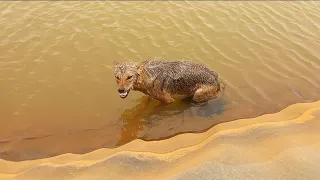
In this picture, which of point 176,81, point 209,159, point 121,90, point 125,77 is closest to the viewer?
point 209,159

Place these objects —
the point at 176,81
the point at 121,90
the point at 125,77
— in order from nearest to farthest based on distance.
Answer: the point at 121,90 < the point at 125,77 < the point at 176,81

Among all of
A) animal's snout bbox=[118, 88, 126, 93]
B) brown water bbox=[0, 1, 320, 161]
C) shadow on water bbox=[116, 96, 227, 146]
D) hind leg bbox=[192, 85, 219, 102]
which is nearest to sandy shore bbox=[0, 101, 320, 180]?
brown water bbox=[0, 1, 320, 161]

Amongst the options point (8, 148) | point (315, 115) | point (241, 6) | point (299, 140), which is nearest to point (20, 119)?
point (8, 148)

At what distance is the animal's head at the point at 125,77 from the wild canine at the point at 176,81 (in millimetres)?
294

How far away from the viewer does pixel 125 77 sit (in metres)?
6.47

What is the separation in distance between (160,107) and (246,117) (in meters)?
1.82

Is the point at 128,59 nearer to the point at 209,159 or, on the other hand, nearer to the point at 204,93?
the point at 204,93

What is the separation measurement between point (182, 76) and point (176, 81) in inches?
6.8

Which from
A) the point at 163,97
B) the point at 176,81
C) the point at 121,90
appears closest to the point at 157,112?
the point at 163,97

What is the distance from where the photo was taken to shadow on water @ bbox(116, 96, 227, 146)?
6.82m

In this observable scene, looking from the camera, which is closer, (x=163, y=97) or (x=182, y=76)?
(x=163, y=97)

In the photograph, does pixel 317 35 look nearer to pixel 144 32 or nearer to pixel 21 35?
pixel 144 32

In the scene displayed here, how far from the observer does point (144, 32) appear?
32.2 ft

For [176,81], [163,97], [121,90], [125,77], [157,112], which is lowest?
[157,112]
